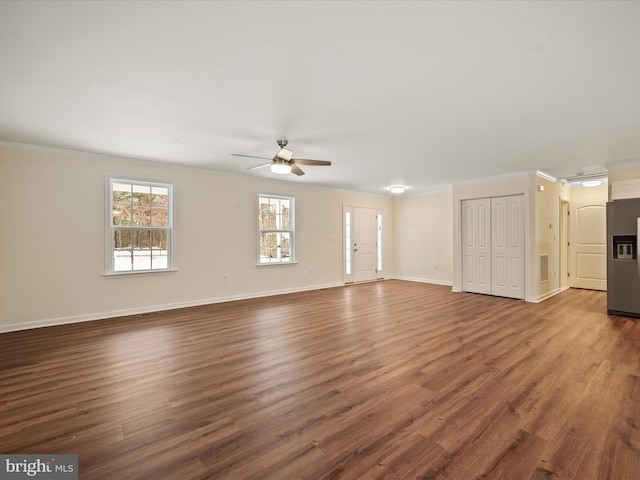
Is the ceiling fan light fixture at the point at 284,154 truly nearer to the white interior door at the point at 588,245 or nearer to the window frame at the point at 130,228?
the window frame at the point at 130,228

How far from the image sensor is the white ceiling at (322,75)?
179 cm

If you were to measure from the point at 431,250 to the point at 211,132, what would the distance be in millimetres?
6511

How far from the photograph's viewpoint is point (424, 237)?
839 cm

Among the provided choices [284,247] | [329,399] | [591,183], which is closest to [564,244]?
[591,183]

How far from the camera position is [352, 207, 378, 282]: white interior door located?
27.1ft

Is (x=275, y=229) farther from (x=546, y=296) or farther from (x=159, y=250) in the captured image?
(x=546, y=296)

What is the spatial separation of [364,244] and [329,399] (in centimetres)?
637

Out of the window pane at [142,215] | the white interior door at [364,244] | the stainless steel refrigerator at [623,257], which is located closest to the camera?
the stainless steel refrigerator at [623,257]

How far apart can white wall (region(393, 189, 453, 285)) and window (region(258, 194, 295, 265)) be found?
3.64 metres

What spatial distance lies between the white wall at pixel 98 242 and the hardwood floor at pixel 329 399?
0.53m

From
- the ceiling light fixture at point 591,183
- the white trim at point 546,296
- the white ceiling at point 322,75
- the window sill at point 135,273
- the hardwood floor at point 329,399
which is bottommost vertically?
the hardwood floor at point 329,399

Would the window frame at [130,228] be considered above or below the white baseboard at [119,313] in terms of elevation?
above

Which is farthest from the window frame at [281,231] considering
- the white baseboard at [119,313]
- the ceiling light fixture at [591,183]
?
the ceiling light fixture at [591,183]

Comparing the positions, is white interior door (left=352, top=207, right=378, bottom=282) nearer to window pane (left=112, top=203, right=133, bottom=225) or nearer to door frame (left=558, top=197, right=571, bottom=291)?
door frame (left=558, top=197, right=571, bottom=291)
